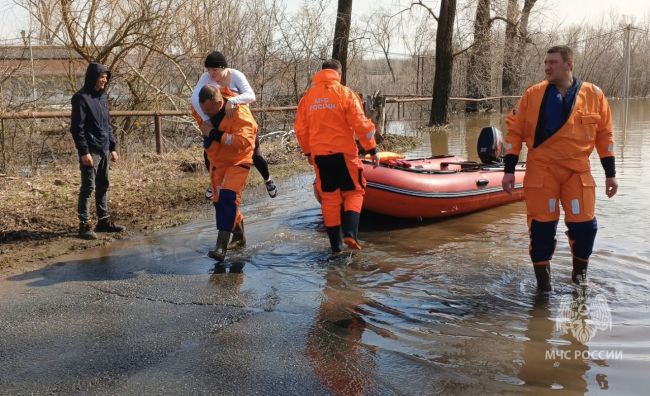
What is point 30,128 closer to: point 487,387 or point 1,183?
point 1,183

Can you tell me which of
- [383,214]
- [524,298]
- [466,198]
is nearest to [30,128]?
[383,214]

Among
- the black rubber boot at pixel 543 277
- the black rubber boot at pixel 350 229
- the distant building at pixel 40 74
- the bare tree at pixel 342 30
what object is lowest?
the black rubber boot at pixel 543 277

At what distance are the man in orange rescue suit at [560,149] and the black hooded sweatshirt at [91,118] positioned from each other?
430cm

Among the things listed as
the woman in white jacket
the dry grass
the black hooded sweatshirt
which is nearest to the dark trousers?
the black hooded sweatshirt

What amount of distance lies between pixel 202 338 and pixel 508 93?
29.8m

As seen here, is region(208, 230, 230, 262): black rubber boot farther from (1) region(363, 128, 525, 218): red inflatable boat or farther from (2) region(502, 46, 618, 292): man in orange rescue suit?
(2) region(502, 46, 618, 292): man in orange rescue suit

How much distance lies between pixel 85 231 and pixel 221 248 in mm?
1812

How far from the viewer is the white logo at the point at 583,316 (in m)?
3.86

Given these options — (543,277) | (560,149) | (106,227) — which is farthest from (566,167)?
(106,227)

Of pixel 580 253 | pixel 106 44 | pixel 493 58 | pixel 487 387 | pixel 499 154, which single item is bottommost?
pixel 487 387

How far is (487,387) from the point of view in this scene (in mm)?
3125

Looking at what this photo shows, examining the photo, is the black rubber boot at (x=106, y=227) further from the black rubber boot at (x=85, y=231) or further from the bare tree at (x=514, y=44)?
the bare tree at (x=514, y=44)

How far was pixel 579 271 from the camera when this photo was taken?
4680 millimetres

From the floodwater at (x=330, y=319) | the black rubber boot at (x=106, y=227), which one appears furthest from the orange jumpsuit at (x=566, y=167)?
the black rubber boot at (x=106, y=227)
